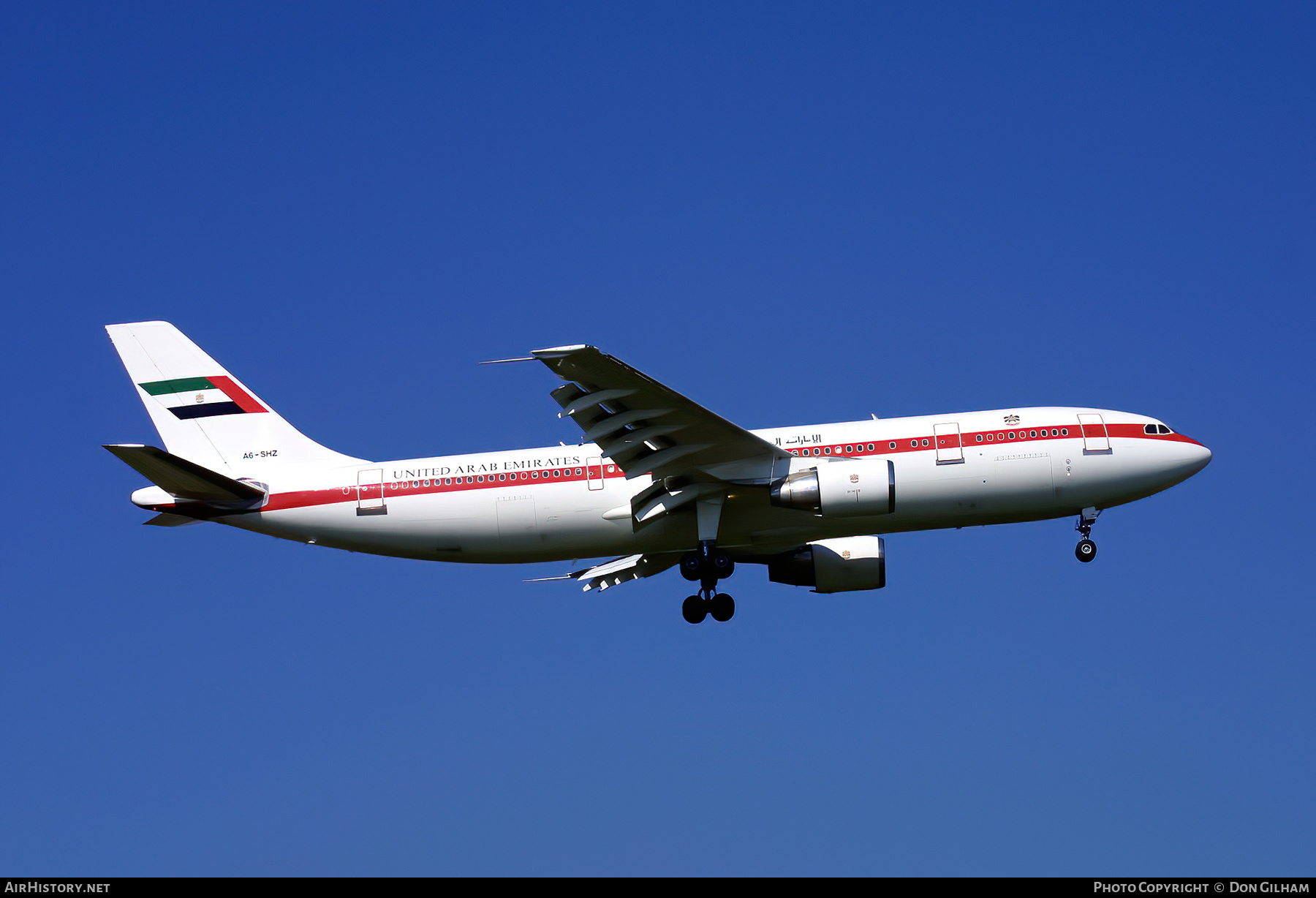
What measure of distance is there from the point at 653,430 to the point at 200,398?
13.3 metres

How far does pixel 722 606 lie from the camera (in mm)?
37344

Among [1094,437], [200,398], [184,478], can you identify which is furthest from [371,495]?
[1094,437]

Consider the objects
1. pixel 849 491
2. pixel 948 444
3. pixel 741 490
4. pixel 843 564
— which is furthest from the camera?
pixel 843 564

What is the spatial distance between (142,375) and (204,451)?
299 cm

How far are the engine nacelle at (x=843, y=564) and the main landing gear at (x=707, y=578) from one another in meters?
2.57

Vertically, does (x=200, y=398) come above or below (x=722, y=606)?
above

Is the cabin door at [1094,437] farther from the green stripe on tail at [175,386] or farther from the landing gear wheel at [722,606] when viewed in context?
the green stripe on tail at [175,386]

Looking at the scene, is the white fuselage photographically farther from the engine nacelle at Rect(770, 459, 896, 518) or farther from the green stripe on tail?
the green stripe on tail

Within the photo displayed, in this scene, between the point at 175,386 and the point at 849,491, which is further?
the point at 175,386

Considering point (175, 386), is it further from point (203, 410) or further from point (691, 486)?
point (691, 486)

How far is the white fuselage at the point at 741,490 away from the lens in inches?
1359

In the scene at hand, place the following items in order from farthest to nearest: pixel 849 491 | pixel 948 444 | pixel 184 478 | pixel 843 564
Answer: pixel 843 564
pixel 948 444
pixel 184 478
pixel 849 491

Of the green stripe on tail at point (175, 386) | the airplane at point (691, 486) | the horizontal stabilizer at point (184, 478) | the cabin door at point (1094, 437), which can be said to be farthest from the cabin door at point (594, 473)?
the cabin door at point (1094, 437)
